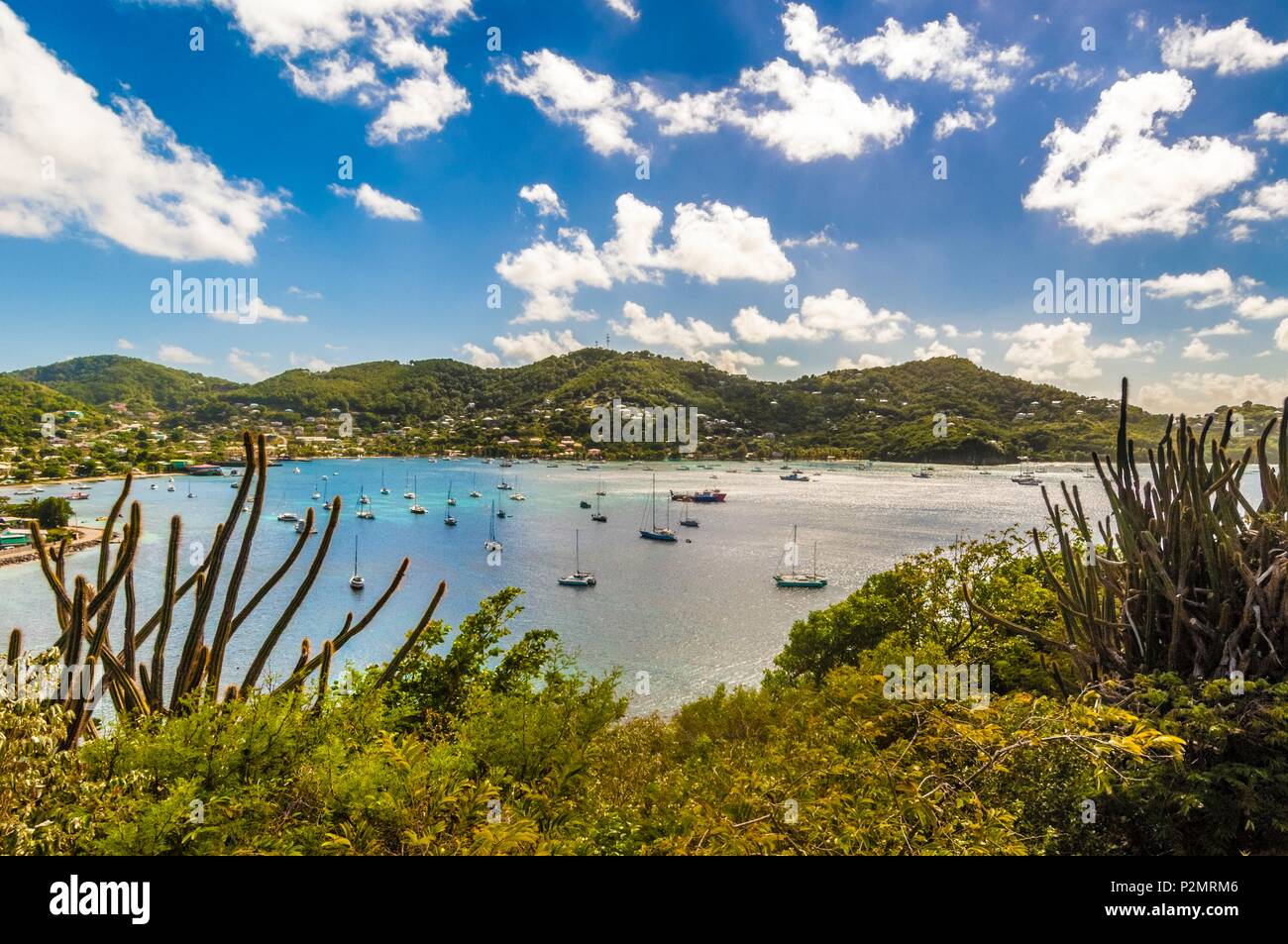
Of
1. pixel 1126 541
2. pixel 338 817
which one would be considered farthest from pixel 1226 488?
pixel 338 817

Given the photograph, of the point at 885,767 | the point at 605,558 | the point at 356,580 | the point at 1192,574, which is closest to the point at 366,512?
the point at 356,580

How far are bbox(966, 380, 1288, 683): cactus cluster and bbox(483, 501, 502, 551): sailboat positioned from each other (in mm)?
39110

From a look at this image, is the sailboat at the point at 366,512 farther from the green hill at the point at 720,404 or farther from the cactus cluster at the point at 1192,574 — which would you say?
the cactus cluster at the point at 1192,574

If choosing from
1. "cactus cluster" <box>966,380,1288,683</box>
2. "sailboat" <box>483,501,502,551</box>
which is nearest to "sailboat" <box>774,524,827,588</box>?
"sailboat" <box>483,501,502,551</box>

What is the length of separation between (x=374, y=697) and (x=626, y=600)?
92.6ft

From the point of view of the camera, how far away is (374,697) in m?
5.80

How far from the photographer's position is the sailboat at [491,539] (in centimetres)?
4233

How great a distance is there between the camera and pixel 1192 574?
472 centimetres

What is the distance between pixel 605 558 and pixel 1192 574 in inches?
1571

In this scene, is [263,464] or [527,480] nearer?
[263,464]

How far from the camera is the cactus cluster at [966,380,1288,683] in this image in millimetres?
4270

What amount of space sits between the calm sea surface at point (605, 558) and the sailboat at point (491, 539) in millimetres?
685

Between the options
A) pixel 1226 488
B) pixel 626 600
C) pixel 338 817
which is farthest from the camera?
pixel 626 600
